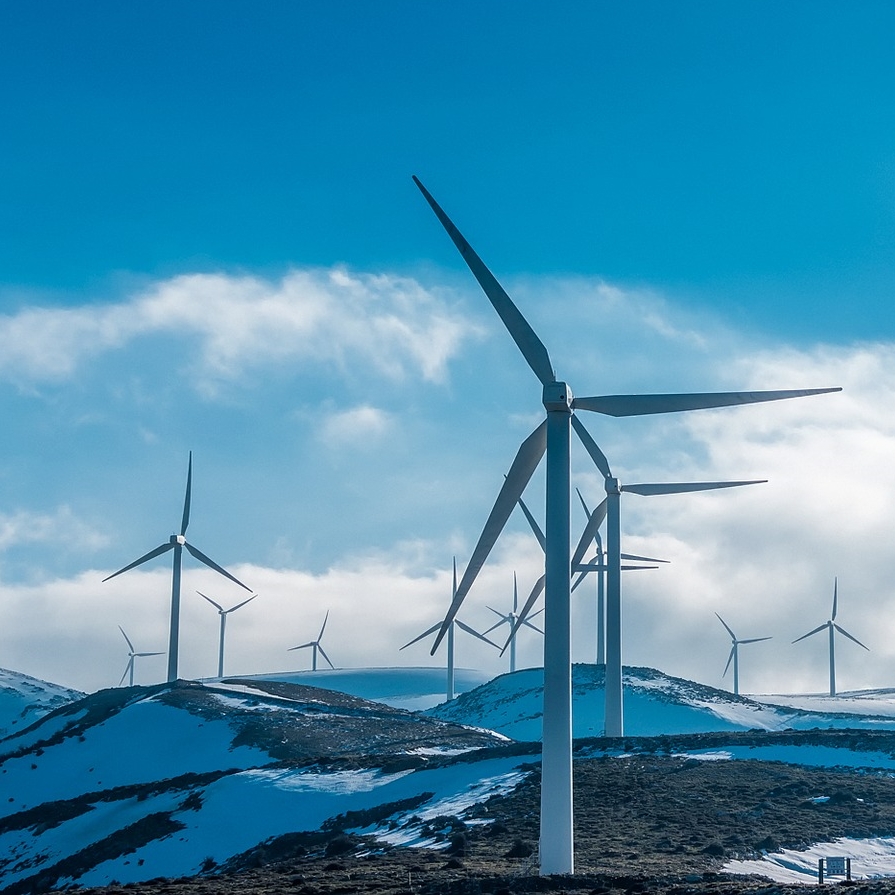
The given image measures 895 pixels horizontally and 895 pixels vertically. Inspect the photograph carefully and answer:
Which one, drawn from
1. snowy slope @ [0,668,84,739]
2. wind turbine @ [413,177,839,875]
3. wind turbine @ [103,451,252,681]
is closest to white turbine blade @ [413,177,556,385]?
wind turbine @ [413,177,839,875]

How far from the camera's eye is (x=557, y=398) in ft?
111

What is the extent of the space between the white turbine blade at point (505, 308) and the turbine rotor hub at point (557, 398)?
0.79m

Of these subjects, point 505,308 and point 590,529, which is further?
point 590,529

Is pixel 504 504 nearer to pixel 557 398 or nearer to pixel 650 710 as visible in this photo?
pixel 557 398

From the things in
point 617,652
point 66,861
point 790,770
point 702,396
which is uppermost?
point 702,396

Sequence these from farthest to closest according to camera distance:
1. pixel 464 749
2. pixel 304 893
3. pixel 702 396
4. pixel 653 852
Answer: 1. pixel 464 749
2. pixel 653 852
3. pixel 702 396
4. pixel 304 893

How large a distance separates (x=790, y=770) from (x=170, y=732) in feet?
175

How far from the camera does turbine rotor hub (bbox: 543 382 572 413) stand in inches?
1330

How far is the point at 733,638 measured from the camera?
170 meters

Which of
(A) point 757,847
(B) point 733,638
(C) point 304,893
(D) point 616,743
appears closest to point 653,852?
(A) point 757,847

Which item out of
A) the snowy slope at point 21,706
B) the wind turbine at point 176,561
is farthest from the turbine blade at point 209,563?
the snowy slope at point 21,706

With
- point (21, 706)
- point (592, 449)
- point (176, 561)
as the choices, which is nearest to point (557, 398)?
point (592, 449)

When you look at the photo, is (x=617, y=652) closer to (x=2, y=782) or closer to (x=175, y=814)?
(x=175, y=814)

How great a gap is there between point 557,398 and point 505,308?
4.99 metres
